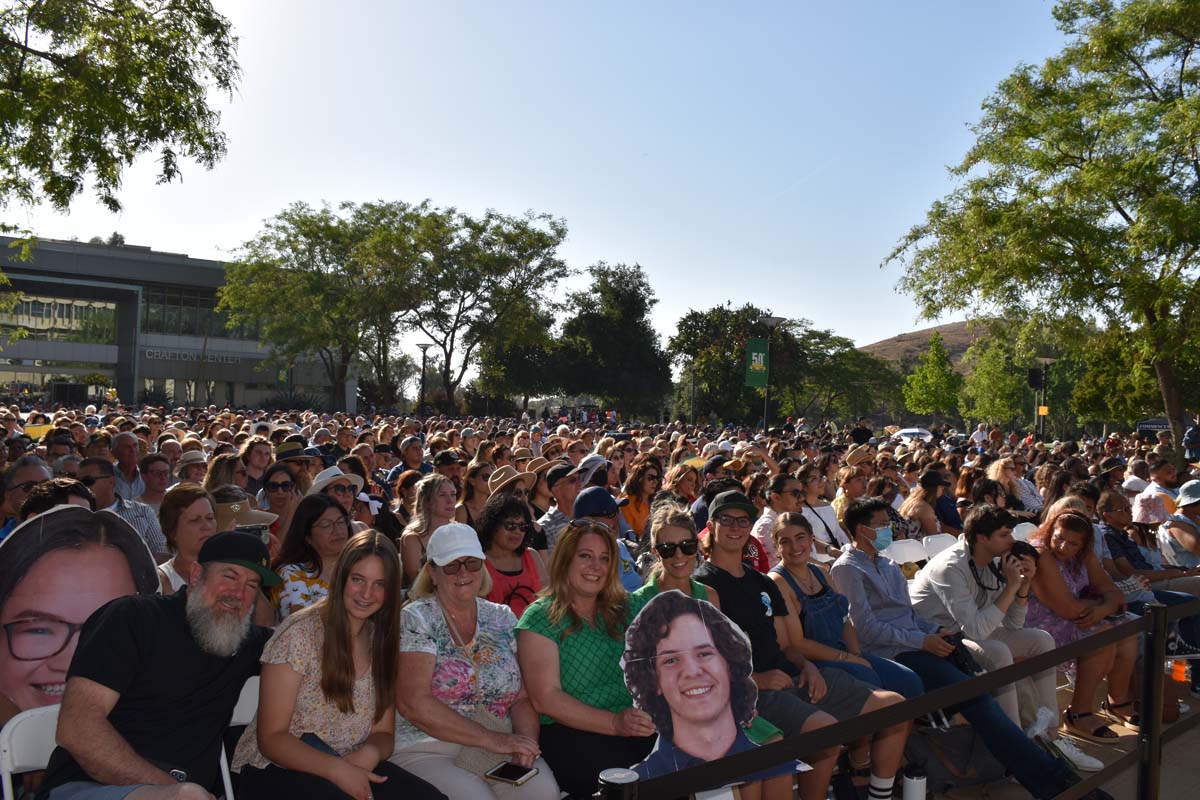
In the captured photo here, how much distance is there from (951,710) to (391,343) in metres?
39.9

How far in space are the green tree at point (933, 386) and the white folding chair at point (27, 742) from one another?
86.8 m

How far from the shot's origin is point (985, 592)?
550 centimetres

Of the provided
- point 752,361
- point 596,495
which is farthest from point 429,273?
point 596,495

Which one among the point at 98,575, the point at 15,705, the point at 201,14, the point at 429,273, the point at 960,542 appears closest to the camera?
the point at 15,705

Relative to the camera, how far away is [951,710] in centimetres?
430

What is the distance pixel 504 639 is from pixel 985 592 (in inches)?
125

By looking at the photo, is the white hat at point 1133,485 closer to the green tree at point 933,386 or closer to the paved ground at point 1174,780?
the paved ground at point 1174,780

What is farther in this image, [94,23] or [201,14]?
[201,14]

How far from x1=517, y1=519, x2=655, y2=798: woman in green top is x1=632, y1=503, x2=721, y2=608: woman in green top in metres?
0.32

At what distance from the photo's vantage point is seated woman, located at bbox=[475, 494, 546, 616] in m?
5.05

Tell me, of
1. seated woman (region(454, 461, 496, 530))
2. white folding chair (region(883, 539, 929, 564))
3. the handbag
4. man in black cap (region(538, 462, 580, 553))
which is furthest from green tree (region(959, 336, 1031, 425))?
→ the handbag

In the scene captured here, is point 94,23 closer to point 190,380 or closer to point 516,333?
point 516,333

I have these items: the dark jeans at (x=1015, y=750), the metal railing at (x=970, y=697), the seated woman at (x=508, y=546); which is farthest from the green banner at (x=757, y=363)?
the dark jeans at (x=1015, y=750)

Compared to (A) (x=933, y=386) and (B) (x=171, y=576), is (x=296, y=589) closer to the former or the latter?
(B) (x=171, y=576)
